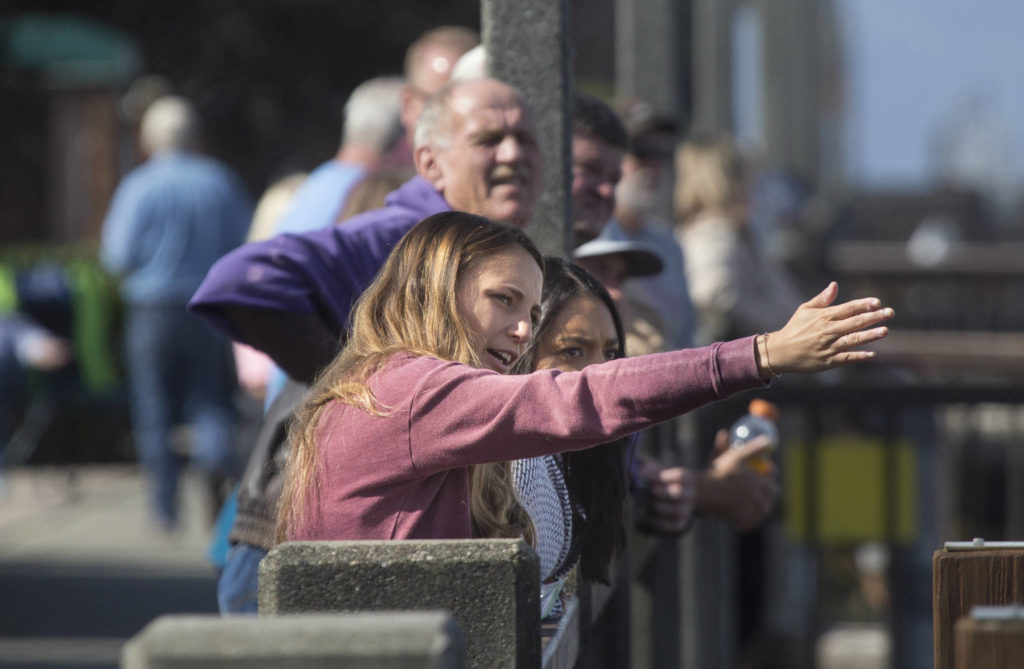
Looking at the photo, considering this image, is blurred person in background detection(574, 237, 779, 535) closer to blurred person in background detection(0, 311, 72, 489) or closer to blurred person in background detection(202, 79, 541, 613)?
blurred person in background detection(202, 79, 541, 613)

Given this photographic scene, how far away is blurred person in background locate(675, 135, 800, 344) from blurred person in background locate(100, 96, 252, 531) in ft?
9.43

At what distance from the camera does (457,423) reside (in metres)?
2.46

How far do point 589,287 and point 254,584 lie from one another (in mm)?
1046

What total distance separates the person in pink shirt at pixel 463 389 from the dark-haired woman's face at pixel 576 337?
7.7 inches

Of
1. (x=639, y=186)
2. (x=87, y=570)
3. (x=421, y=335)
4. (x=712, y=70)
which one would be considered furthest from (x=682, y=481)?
(x=712, y=70)

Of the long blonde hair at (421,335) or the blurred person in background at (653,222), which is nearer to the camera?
the long blonde hair at (421,335)

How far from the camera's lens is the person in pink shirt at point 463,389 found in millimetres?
2379

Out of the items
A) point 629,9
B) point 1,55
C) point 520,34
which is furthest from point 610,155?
point 1,55

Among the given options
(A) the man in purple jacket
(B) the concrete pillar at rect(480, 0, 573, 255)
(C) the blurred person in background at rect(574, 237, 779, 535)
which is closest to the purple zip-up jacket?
(A) the man in purple jacket

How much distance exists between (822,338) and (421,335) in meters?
→ 0.65

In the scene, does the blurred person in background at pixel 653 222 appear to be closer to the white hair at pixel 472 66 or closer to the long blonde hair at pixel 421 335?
the white hair at pixel 472 66

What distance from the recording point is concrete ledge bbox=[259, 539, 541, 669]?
7.29 feet

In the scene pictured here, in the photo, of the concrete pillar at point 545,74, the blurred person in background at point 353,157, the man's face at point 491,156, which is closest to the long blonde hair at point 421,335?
the man's face at point 491,156

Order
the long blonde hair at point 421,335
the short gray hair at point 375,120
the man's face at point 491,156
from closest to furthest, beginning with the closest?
the long blonde hair at point 421,335 < the man's face at point 491,156 < the short gray hair at point 375,120
